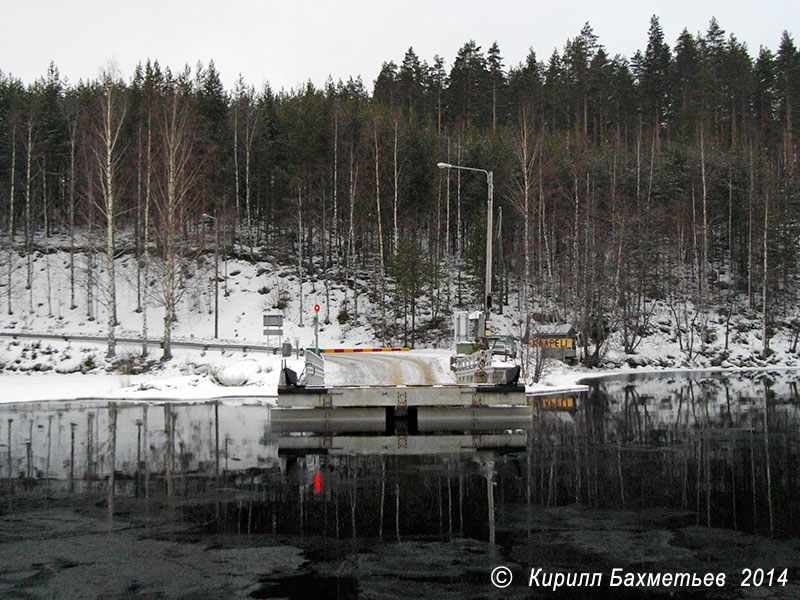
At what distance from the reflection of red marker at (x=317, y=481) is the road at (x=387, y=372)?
7864mm

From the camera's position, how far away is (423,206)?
59562 mm

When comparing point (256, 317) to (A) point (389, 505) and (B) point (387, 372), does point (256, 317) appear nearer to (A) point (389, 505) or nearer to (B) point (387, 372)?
(B) point (387, 372)

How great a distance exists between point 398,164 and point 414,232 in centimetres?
655

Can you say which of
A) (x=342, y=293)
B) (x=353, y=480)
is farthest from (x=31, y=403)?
(x=342, y=293)

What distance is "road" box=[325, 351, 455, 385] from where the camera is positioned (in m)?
21.9

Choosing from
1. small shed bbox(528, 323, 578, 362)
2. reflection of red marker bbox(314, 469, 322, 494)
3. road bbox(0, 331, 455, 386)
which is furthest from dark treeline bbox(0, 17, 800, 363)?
reflection of red marker bbox(314, 469, 322, 494)

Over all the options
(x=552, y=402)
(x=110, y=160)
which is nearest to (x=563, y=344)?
(x=552, y=402)

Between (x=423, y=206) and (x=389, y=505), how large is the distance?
50.6m

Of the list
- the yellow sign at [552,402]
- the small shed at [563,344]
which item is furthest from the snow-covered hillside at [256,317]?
the yellow sign at [552,402]

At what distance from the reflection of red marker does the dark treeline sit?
3285 cm

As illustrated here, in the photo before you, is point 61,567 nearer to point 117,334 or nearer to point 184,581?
point 184,581

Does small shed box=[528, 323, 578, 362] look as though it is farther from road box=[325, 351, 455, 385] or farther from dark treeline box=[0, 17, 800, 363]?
road box=[325, 351, 455, 385]

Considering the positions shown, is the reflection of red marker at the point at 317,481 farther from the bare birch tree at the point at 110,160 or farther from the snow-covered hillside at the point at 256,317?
the snow-covered hillside at the point at 256,317

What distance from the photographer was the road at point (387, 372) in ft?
71.9
